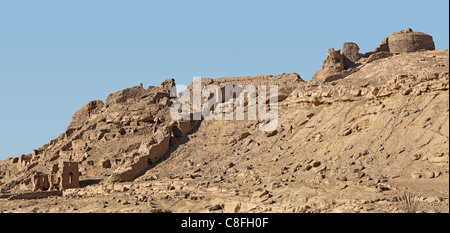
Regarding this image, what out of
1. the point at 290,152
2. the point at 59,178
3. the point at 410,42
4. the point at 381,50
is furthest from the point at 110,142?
the point at 410,42

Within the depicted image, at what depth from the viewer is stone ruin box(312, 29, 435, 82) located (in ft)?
119

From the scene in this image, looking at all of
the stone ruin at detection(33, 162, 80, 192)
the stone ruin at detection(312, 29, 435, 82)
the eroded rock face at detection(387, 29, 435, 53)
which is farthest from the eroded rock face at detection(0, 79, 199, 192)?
the eroded rock face at detection(387, 29, 435, 53)

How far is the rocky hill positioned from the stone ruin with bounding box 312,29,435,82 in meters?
0.06

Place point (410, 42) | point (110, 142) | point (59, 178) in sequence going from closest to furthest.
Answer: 1. point (59, 178)
2. point (110, 142)
3. point (410, 42)

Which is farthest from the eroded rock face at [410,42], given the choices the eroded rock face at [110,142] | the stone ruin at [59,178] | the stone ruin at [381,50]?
the stone ruin at [59,178]

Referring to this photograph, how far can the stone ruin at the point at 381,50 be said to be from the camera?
3641 centimetres

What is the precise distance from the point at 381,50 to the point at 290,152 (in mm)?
13098

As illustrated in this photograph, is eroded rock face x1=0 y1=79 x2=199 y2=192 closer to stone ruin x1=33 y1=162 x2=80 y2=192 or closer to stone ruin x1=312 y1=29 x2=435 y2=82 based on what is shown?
stone ruin x1=33 y1=162 x2=80 y2=192

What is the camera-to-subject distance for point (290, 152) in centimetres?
2853

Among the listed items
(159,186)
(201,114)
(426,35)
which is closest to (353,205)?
(159,186)

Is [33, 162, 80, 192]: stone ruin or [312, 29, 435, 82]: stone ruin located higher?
[312, 29, 435, 82]: stone ruin

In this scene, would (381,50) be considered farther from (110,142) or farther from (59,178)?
(59,178)
